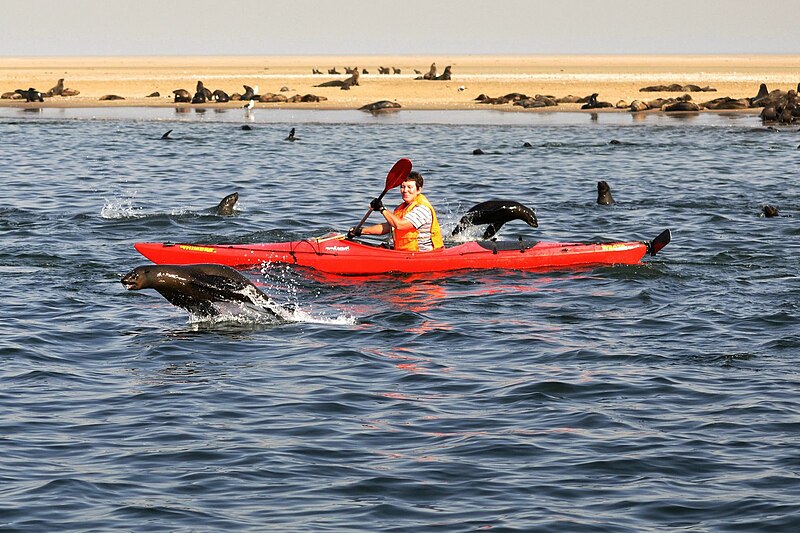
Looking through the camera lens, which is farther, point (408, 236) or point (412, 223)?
point (408, 236)

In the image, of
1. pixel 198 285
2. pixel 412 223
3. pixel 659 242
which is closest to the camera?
pixel 198 285

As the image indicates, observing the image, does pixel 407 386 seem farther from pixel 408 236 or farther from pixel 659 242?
pixel 659 242

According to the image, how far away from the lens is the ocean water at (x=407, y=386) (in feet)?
22.5

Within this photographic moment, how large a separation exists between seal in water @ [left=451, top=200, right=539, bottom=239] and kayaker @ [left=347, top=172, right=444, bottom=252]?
2.10m

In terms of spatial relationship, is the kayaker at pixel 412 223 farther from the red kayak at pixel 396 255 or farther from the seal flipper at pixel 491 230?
the seal flipper at pixel 491 230

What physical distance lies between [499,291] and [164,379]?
447cm

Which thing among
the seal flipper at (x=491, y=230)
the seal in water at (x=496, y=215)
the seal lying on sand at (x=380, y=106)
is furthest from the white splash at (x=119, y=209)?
the seal lying on sand at (x=380, y=106)

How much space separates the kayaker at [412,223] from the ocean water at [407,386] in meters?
0.51

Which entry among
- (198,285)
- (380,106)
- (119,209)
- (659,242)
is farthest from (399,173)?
(380,106)

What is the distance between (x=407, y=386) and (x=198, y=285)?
2312 millimetres

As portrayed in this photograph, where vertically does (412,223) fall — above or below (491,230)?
above

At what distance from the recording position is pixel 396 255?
13375 mm

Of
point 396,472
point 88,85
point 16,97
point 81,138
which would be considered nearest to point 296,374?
point 396,472

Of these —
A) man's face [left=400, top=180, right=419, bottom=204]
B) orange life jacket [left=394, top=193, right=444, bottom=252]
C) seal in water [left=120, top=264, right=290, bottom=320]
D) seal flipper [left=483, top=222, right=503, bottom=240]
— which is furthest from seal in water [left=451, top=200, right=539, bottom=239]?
seal in water [left=120, top=264, right=290, bottom=320]
